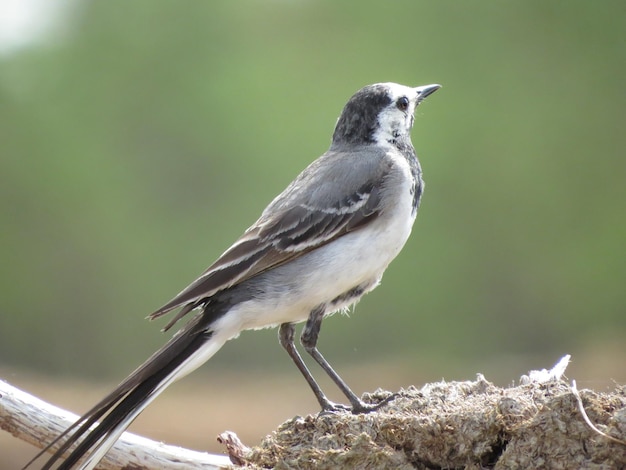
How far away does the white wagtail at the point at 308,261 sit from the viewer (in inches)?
209

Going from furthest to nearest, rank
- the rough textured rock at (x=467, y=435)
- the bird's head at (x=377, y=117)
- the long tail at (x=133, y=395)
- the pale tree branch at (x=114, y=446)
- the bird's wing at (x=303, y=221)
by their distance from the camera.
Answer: the bird's head at (x=377, y=117) < the bird's wing at (x=303, y=221) < the pale tree branch at (x=114, y=446) < the long tail at (x=133, y=395) < the rough textured rock at (x=467, y=435)

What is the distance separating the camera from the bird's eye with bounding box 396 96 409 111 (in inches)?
254

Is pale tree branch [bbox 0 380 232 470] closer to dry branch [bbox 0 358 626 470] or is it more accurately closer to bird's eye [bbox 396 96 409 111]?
dry branch [bbox 0 358 626 470]

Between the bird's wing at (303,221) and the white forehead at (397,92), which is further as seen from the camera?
the white forehead at (397,92)

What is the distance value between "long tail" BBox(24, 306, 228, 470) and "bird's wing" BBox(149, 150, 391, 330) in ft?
0.67

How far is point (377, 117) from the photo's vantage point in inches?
252

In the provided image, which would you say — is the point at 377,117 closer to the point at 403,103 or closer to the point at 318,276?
the point at 403,103

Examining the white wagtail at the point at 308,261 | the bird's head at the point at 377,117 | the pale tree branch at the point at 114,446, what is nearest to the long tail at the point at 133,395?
the white wagtail at the point at 308,261

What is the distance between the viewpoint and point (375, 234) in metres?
5.69

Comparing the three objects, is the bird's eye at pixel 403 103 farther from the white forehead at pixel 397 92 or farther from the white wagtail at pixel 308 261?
the white wagtail at pixel 308 261

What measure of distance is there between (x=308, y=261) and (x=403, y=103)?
156 centimetres

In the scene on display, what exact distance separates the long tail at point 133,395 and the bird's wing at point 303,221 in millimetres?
203

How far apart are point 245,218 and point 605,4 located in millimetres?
6222

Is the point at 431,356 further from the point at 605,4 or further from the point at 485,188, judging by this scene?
the point at 605,4
